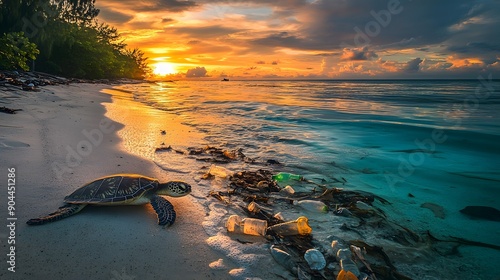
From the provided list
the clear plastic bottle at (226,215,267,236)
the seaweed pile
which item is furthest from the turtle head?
the clear plastic bottle at (226,215,267,236)

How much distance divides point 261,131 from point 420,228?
7.26 metres

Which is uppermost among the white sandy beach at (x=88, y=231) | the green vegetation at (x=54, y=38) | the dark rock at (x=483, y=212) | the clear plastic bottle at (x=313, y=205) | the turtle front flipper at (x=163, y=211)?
the green vegetation at (x=54, y=38)

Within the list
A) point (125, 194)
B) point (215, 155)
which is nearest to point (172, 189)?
point (125, 194)

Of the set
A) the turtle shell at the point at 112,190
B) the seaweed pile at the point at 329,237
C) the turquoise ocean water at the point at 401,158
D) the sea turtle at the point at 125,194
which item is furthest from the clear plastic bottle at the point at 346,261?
the turtle shell at the point at 112,190

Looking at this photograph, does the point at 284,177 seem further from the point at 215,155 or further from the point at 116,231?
the point at 116,231

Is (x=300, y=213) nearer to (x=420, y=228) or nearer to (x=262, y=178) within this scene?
(x=262, y=178)

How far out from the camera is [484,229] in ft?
13.6

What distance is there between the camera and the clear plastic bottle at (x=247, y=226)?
10.6 feet

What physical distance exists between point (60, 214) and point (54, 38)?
39.0 meters

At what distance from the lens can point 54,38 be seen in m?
32.7

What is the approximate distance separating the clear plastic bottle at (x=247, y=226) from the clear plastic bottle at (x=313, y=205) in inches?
40.3

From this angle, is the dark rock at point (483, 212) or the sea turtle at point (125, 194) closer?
the sea turtle at point (125, 194)

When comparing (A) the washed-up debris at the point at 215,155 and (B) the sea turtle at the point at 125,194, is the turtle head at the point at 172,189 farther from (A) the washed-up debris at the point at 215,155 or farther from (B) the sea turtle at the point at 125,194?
(A) the washed-up debris at the point at 215,155

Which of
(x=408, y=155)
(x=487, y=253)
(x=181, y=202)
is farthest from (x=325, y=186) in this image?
(x=408, y=155)
